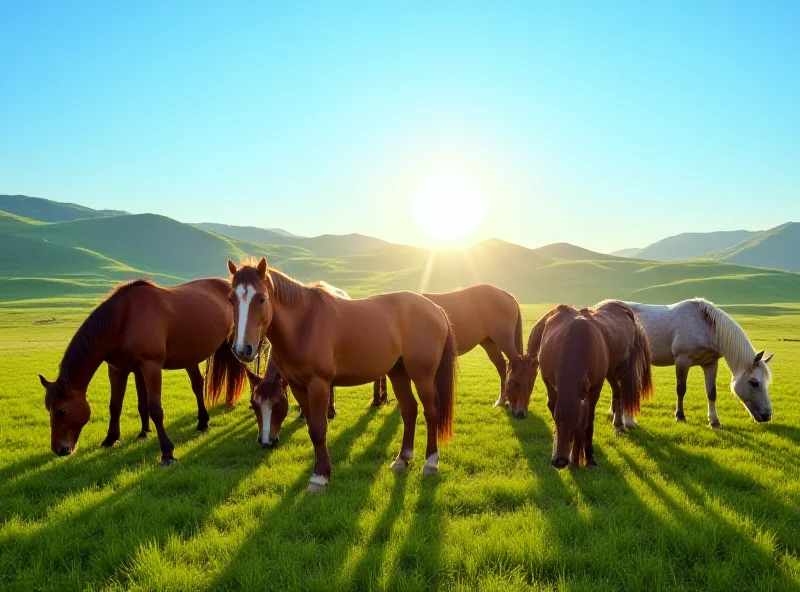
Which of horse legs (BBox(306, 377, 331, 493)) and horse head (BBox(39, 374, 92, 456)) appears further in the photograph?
horse head (BBox(39, 374, 92, 456))

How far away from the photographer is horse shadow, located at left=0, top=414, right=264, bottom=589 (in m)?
3.77

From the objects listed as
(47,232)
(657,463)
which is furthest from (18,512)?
(47,232)

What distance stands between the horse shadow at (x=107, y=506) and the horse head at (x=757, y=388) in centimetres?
835

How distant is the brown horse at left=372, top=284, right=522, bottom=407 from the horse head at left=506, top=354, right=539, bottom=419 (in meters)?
1.00

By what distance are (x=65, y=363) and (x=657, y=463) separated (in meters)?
8.45

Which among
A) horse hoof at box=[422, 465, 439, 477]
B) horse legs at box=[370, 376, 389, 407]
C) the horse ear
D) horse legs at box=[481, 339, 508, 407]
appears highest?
the horse ear

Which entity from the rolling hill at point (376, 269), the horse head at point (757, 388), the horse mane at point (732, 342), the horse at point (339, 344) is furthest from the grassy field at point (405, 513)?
the rolling hill at point (376, 269)

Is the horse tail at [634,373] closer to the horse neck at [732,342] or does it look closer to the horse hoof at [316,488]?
the horse neck at [732,342]

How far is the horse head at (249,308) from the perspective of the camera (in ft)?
14.5

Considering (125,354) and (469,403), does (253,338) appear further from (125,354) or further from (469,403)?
(469,403)

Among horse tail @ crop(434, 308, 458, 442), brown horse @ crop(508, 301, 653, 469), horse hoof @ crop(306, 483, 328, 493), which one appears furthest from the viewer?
horse tail @ crop(434, 308, 458, 442)

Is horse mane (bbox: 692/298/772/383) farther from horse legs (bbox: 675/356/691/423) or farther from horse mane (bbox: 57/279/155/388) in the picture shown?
horse mane (bbox: 57/279/155/388)

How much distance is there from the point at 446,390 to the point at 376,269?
15825 cm

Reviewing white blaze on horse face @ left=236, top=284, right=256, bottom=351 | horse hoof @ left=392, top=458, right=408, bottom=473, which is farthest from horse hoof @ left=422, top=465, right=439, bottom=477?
white blaze on horse face @ left=236, top=284, right=256, bottom=351
